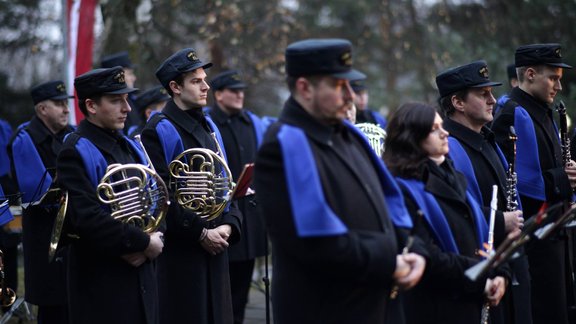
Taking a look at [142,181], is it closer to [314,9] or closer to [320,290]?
[320,290]

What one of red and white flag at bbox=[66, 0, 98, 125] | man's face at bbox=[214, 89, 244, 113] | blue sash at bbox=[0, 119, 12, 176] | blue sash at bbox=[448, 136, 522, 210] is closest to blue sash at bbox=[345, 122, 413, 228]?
blue sash at bbox=[448, 136, 522, 210]

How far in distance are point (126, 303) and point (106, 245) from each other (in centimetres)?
46

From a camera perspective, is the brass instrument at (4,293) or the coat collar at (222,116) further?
the coat collar at (222,116)

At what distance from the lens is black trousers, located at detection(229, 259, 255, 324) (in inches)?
351

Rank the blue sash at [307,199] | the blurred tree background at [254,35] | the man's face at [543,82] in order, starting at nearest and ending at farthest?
1. the blue sash at [307,199]
2. the man's face at [543,82]
3. the blurred tree background at [254,35]

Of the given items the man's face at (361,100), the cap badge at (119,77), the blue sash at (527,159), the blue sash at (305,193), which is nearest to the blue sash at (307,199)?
the blue sash at (305,193)

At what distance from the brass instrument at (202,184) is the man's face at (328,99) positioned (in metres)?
2.28

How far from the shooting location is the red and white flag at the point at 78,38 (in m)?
11.5

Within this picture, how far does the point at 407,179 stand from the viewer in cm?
505

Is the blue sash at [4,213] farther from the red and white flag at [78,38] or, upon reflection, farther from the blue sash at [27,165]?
the red and white flag at [78,38]

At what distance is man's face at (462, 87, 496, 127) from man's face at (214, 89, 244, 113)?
402cm

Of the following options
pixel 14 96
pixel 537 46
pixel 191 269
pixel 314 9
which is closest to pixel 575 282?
pixel 537 46

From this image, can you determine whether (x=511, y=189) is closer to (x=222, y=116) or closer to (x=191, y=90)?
(x=191, y=90)

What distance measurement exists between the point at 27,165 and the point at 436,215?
14.7 feet
